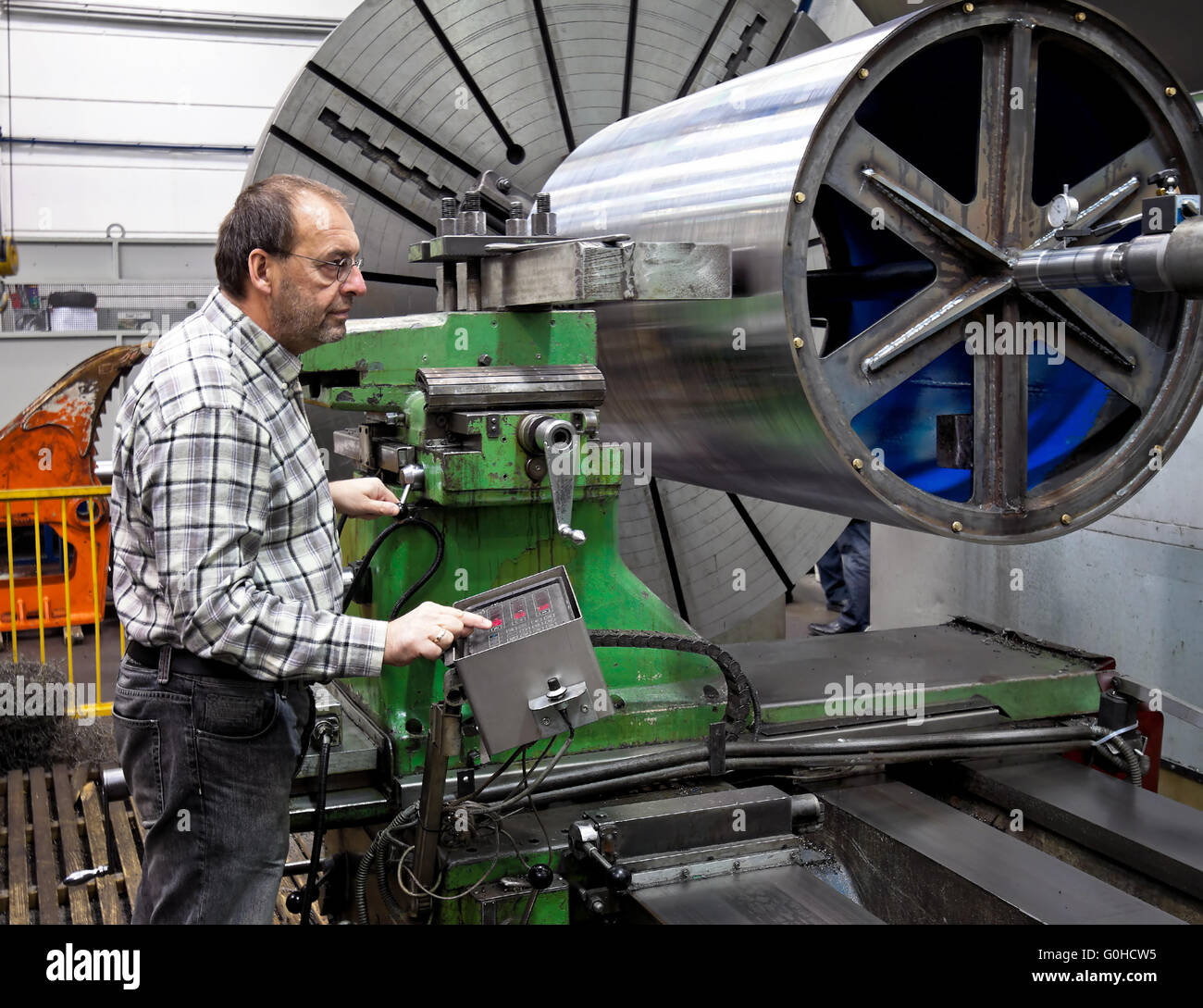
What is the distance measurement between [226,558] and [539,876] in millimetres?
636

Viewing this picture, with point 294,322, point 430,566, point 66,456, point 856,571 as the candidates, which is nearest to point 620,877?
point 430,566

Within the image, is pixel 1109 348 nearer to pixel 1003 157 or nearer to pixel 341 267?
pixel 1003 157

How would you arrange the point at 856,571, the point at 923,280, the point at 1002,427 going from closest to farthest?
the point at 1002,427 < the point at 923,280 < the point at 856,571

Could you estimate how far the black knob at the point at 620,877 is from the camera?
5.36 ft

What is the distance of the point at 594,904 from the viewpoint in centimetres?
171

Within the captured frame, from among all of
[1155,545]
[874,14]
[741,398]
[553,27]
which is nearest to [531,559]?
[741,398]

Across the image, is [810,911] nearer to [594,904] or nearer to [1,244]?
[594,904]

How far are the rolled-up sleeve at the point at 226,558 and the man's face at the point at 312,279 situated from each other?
167mm

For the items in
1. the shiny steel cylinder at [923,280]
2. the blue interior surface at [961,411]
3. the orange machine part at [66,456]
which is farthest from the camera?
the orange machine part at [66,456]

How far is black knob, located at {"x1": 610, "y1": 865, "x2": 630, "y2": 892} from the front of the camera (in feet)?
5.36

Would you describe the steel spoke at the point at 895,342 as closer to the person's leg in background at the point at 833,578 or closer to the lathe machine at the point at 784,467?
the lathe machine at the point at 784,467

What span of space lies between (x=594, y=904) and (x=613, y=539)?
596 millimetres

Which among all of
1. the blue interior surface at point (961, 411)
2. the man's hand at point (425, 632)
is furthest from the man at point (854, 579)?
the man's hand at point (425, 632)

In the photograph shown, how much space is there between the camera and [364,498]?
5.95 feet
